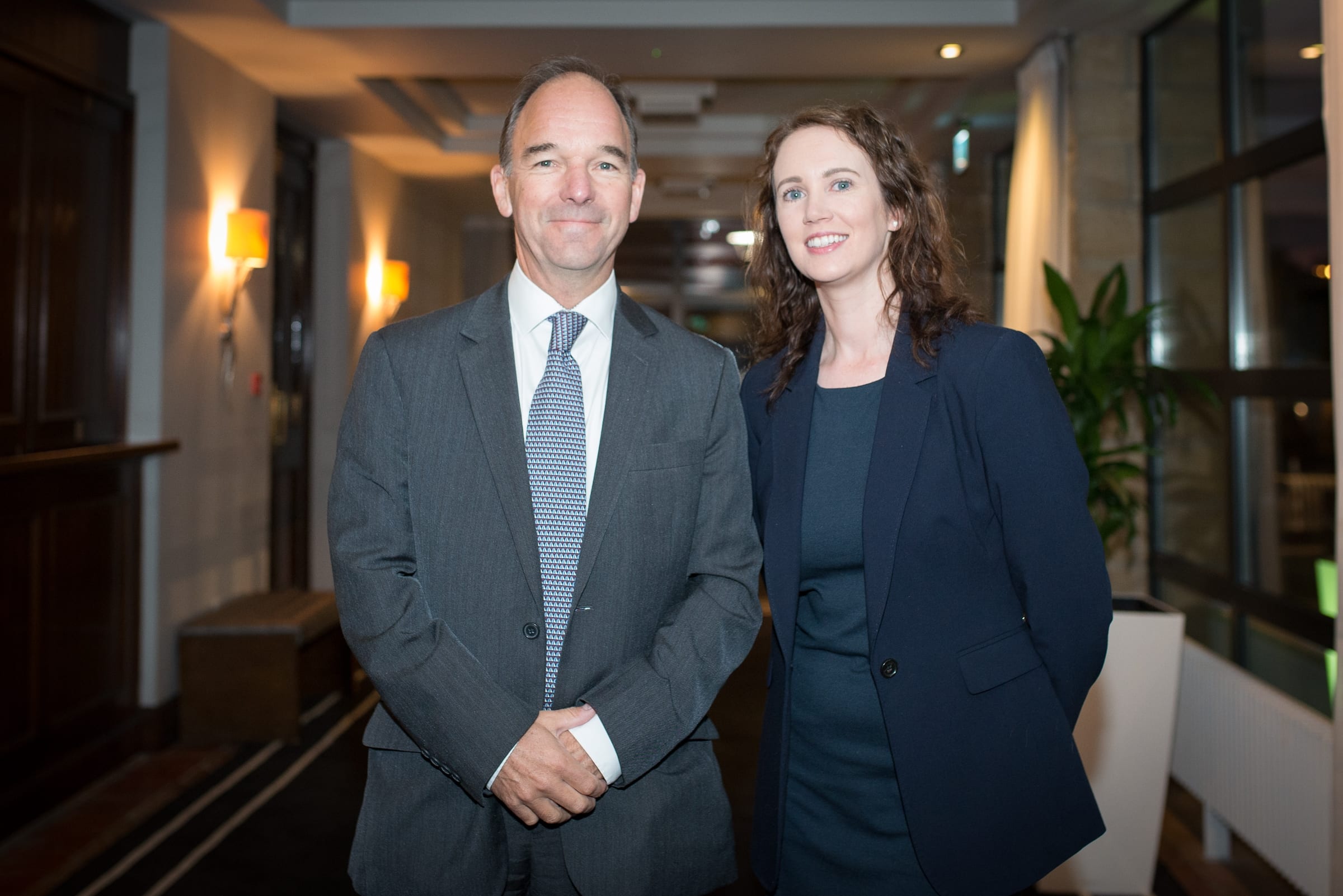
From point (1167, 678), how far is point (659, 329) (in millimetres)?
2162

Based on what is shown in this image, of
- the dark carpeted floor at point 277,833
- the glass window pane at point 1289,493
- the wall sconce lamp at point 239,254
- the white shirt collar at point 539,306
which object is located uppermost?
the wall sconce lamp at point 239,254

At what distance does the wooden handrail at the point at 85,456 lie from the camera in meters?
3.38

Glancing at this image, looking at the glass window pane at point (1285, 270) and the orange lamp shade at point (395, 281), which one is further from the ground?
the orange lamp shade at point (395, 281)

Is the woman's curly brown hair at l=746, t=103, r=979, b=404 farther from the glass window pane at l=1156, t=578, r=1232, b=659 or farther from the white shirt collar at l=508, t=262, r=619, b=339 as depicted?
the glass window pane at l=1156, t=578, r=1232, b=659

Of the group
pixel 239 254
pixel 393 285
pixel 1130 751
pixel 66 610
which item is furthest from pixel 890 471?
pixel 393 285

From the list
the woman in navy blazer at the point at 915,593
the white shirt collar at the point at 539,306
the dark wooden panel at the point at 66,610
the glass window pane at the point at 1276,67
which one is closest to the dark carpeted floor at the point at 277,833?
the dark wooden panel at the point at 66,610

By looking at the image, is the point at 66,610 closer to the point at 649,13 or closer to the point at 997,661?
the point at 649,13

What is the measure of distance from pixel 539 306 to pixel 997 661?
874mm

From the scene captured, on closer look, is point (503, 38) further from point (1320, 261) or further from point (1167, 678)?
point (1167, 678)

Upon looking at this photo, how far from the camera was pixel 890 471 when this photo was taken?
1.54 metres

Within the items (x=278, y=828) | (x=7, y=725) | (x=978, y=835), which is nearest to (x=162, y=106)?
(x=7, y=725)

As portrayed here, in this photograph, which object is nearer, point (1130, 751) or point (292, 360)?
point (1130, 751)

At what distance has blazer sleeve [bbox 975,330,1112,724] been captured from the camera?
1.50 m

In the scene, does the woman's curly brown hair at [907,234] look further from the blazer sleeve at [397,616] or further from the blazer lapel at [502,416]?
the blazer sleeve at [397,616]
